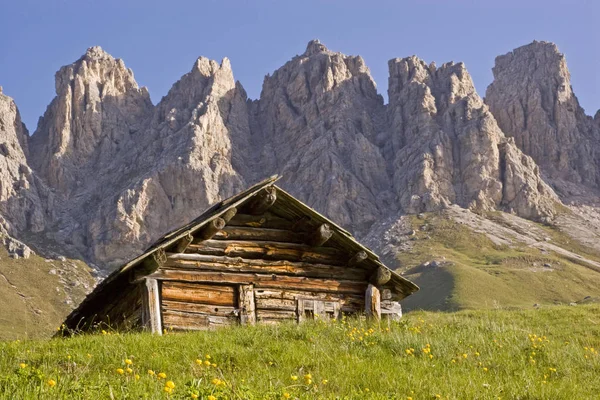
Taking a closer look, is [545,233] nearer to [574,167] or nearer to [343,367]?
[574,167]

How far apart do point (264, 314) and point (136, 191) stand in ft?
539

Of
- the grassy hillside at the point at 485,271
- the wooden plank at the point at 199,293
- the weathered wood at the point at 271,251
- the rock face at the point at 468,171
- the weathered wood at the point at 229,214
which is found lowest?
the grassy hillside at the point at 485,271

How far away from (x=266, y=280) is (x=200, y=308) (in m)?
1.88

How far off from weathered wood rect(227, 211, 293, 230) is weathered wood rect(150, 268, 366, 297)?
4.36 feet

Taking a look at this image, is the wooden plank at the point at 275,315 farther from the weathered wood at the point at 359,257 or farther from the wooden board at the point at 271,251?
the weathered wood at the point at 359,257

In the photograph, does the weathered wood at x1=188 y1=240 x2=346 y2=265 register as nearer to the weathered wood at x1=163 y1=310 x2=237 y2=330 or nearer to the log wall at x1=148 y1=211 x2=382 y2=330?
the log wall at x1=148 y1=211 x2=382 y2=330

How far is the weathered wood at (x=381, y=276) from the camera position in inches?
632

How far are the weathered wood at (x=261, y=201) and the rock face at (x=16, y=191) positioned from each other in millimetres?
156661

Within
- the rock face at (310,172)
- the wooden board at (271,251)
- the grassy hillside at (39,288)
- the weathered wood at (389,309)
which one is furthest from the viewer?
the rock face at (310,172)

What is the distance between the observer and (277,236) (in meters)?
15.9

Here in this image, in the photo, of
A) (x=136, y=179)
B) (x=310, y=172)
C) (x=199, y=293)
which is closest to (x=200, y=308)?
(x=199, y=293)

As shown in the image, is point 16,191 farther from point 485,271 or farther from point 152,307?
point 152,307

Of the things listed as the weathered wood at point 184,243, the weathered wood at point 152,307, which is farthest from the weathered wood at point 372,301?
the weathered wood at point 152,307

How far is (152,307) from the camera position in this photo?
45.1 feet
